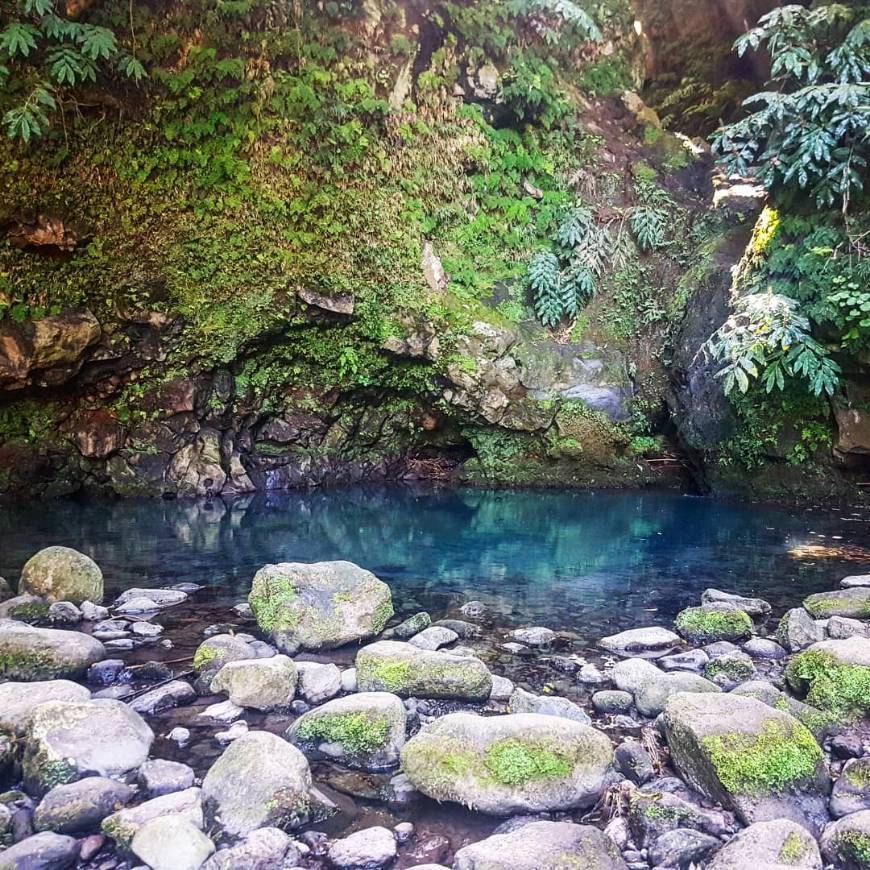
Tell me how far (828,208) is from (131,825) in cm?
1089

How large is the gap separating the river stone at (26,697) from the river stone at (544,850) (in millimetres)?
2233

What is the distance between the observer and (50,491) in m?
11.0

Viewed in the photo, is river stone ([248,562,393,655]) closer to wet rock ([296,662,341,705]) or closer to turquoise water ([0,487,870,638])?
wet rock ([296,662,341,705])

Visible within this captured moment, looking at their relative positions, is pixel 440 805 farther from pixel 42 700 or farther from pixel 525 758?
pixel 42 700

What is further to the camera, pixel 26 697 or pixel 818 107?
pixel 818 107

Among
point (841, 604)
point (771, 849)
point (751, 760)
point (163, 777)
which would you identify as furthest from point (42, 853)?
point (841, 604)

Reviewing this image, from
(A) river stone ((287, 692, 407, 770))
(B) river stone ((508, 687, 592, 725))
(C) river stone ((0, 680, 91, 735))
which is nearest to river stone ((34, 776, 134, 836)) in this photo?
(C) river stone ((0, 680, 91, 735))

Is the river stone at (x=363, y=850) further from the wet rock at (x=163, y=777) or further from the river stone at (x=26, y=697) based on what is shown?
the river stone at (x=26, y=697)

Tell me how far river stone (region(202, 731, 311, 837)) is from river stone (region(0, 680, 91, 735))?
3.42 feet

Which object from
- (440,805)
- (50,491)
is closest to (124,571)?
(440,805)

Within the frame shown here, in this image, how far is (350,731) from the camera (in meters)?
3.32

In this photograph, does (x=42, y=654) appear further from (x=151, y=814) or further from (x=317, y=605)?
(x=151, y=814)

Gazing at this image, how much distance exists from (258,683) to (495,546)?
15.6ft

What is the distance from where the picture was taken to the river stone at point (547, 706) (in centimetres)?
357
